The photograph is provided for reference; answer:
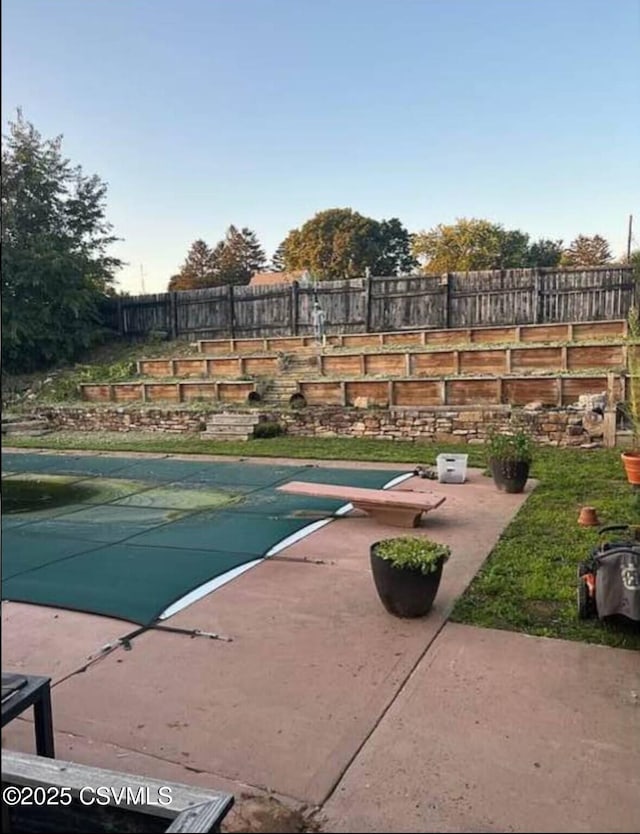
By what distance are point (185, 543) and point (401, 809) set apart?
10.0 feet

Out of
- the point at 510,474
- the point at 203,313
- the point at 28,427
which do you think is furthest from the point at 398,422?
the point at 203,313

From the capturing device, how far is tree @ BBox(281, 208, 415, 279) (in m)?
31.4

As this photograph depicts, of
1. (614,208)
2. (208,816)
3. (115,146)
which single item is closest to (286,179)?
(614,208)

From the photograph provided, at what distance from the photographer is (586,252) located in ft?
85.3

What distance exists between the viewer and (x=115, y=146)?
2588 mm

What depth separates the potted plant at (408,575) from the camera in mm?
3104

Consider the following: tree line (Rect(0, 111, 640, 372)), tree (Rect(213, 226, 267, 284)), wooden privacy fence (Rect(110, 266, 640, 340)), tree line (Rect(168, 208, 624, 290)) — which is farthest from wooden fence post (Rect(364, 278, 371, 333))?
tree (Rect(213, 226, 267, 284))

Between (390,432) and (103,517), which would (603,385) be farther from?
(103,517)

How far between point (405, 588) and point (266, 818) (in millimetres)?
1539

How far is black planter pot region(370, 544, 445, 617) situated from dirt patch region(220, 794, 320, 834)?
1442 mm

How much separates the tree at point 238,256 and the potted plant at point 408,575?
35.3 metres

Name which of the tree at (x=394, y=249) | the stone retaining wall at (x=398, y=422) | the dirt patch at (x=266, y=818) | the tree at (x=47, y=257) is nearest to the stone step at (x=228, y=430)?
the stone retaining wall at (x=398, y=422)

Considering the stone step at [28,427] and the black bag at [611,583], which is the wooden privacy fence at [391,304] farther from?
the black bag at [611,583]

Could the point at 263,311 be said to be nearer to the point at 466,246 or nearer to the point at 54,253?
the point at 54,253
